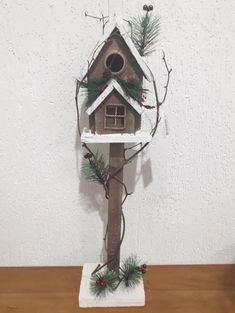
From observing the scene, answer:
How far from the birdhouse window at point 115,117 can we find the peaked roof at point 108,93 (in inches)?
1.0

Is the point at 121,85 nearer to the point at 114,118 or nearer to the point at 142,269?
the point at 114,118

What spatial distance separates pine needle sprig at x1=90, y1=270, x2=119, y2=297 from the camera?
0.77 metres

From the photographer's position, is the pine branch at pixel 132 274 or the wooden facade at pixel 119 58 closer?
the wooden facade at pixel 119 58

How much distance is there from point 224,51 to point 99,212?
1.66ft

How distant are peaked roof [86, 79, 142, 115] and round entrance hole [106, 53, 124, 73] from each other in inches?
1.6

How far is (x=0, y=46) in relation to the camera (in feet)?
2.57

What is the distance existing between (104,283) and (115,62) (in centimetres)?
49

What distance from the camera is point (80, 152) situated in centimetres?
85

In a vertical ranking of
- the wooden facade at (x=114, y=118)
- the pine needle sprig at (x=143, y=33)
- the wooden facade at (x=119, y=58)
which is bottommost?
the wooden facade at (x=114, y=118)

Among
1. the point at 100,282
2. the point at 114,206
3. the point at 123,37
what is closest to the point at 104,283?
the point at 100,282

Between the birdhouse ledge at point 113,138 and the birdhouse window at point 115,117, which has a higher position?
the birdhouse window at point 115,117

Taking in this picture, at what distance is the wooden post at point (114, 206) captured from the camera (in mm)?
739

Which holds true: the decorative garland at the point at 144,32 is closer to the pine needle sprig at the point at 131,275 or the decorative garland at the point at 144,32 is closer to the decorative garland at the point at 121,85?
the decorative garland at the point at 121,85

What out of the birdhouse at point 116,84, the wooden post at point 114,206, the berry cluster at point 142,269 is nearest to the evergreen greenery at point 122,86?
the birdhouse at point 116,84
